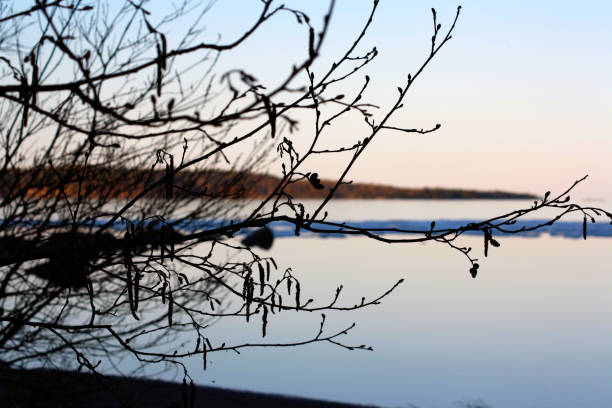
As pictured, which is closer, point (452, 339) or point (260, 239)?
point (452, 339)

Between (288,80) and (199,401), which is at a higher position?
(288,80)

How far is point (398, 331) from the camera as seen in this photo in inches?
531

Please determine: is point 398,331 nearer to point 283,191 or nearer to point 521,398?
point 521,398

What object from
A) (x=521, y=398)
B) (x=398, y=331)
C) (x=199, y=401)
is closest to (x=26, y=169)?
(x=199, y=401)

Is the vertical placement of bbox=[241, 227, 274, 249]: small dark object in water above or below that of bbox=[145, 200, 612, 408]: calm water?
above

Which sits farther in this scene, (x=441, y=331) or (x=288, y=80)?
(x=441, y=331)

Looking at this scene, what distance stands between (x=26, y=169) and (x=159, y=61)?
13.2 ft

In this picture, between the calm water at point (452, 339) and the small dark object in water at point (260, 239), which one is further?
the calm water at point (452, 339)

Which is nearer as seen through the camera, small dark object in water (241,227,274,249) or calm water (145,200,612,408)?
small dark object in water (241,227,274,249)

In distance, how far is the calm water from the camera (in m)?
10.0

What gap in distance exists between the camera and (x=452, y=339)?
1301cm

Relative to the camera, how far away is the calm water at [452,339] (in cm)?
1002

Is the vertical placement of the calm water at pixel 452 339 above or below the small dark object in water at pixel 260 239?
below

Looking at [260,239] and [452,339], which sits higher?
[260,239]
